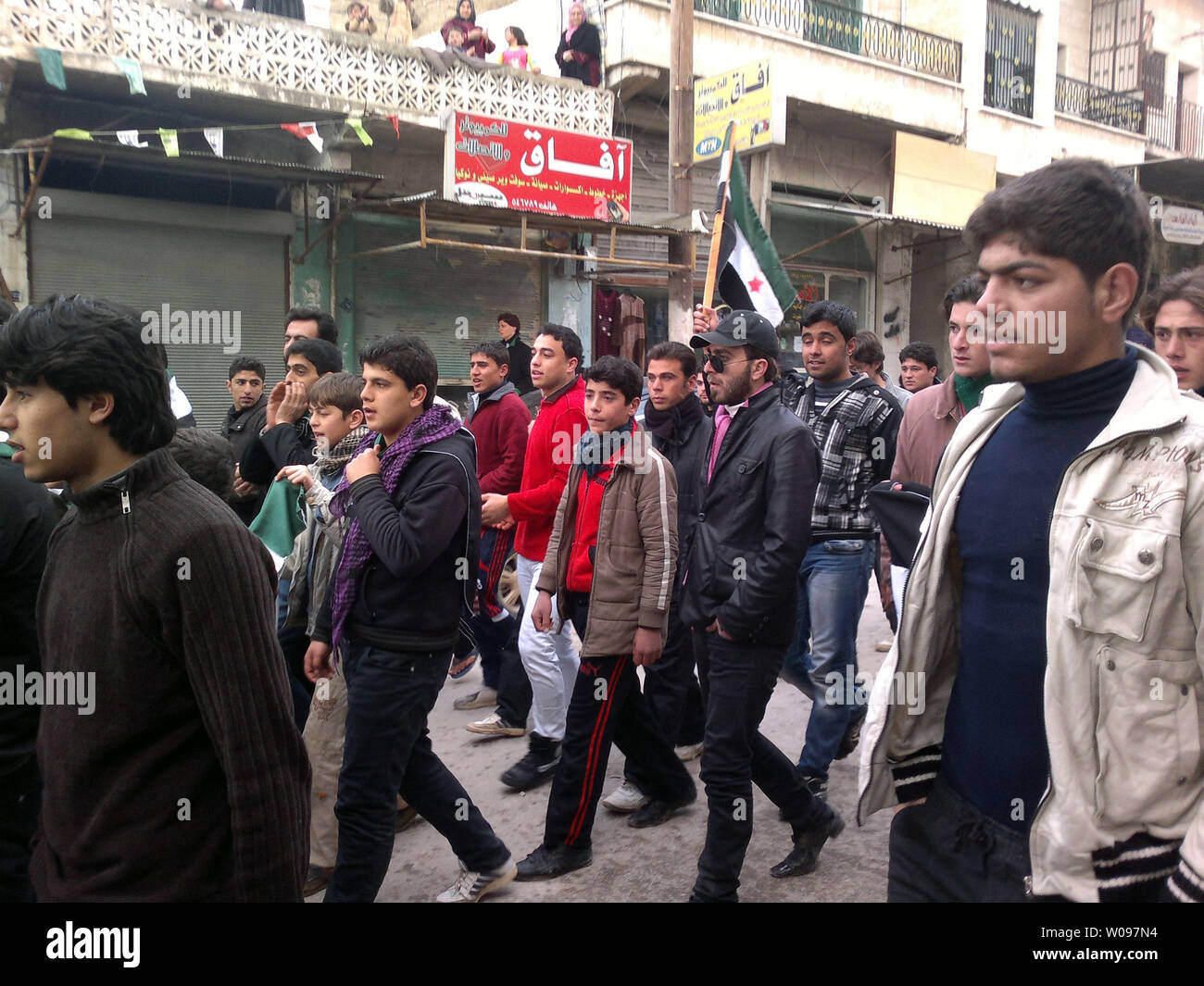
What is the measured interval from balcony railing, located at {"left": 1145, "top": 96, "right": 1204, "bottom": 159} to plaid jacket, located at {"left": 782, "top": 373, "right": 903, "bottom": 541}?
2105cm

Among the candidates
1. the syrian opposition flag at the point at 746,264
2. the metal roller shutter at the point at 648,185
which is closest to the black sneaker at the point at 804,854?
the syrian opposition flag at the point at 746,264

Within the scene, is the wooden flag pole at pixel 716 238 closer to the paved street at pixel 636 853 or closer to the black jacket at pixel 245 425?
the black jacket at pixel 245 425

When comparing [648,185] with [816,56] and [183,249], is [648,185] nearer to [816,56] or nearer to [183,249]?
[816,56]

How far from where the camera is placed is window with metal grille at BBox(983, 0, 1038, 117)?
18094mm

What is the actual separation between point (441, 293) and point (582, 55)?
3760mm

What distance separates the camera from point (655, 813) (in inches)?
163

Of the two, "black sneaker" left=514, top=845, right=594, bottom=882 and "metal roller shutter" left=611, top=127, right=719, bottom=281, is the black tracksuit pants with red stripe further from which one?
"metal roller shutter" left=611, top=127, right=719, bottom=281

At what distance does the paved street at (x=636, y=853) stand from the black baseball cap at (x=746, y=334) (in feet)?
6.50

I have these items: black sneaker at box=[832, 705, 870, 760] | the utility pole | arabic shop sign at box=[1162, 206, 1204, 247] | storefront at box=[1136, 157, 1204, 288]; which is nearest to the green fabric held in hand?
black sneaker at box=[832, 705, 870, 760]

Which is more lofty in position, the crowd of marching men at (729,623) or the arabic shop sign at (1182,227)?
the arabic shop sign at (1182,227)

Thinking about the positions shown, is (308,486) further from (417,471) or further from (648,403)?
(648,403)

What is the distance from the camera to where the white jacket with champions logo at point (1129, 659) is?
1.55 metres

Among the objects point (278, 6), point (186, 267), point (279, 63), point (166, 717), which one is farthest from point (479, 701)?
point (278, 6)

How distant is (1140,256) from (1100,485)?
430mm
